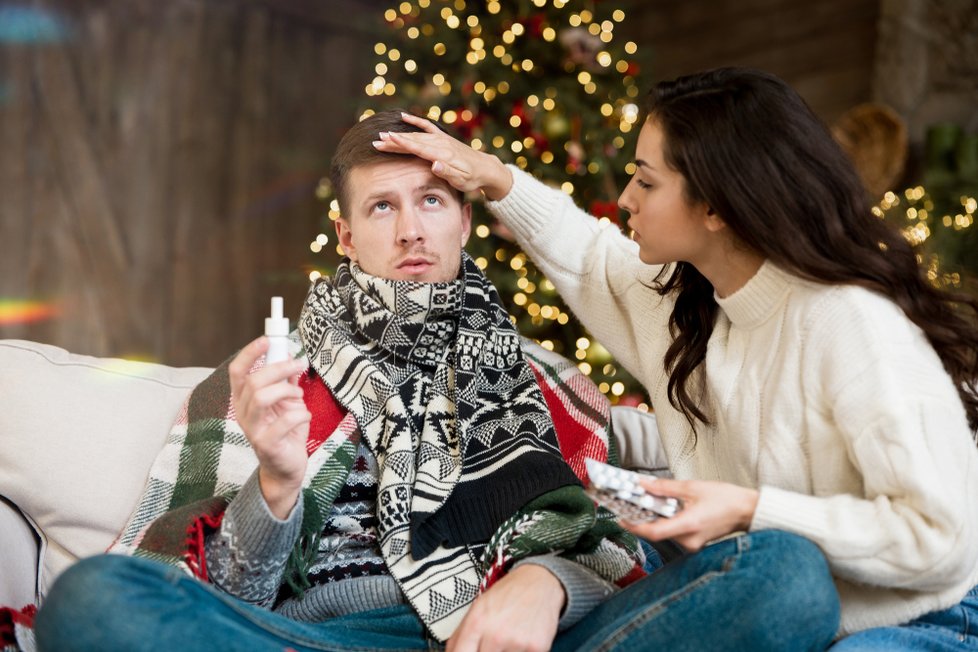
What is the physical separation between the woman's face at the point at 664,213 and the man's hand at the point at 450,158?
31 centimetres

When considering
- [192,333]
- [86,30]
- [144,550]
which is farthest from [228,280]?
[144,550]

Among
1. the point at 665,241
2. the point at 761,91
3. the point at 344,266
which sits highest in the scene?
the point at 761,91

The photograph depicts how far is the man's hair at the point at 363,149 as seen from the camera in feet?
5.21

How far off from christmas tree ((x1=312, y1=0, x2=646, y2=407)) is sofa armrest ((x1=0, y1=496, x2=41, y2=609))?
61.4 inches

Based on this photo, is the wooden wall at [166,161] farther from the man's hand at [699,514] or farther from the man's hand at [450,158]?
the man's hand at [699,514]

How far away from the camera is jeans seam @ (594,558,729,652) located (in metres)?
1.09

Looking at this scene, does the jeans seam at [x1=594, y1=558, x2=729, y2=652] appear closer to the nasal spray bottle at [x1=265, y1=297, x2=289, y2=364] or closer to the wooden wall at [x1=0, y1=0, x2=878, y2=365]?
the nasal spray bottle at [x1=265, y1=297, x2=289, y2=364]

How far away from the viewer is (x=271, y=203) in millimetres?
4410

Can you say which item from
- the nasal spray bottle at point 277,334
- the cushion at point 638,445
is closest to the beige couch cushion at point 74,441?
the nasal spray bottle at point 277,334

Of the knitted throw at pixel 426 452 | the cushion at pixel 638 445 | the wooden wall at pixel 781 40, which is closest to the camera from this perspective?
the knitted throw at pixel 426 452

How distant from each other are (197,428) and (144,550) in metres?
0.25

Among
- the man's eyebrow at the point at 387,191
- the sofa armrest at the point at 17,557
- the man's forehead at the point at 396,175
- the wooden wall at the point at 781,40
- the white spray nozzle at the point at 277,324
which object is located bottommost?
the sofa armrest at the point at 17,557

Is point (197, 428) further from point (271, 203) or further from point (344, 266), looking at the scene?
point (271, 203)

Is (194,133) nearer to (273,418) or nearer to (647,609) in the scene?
(273,418)
